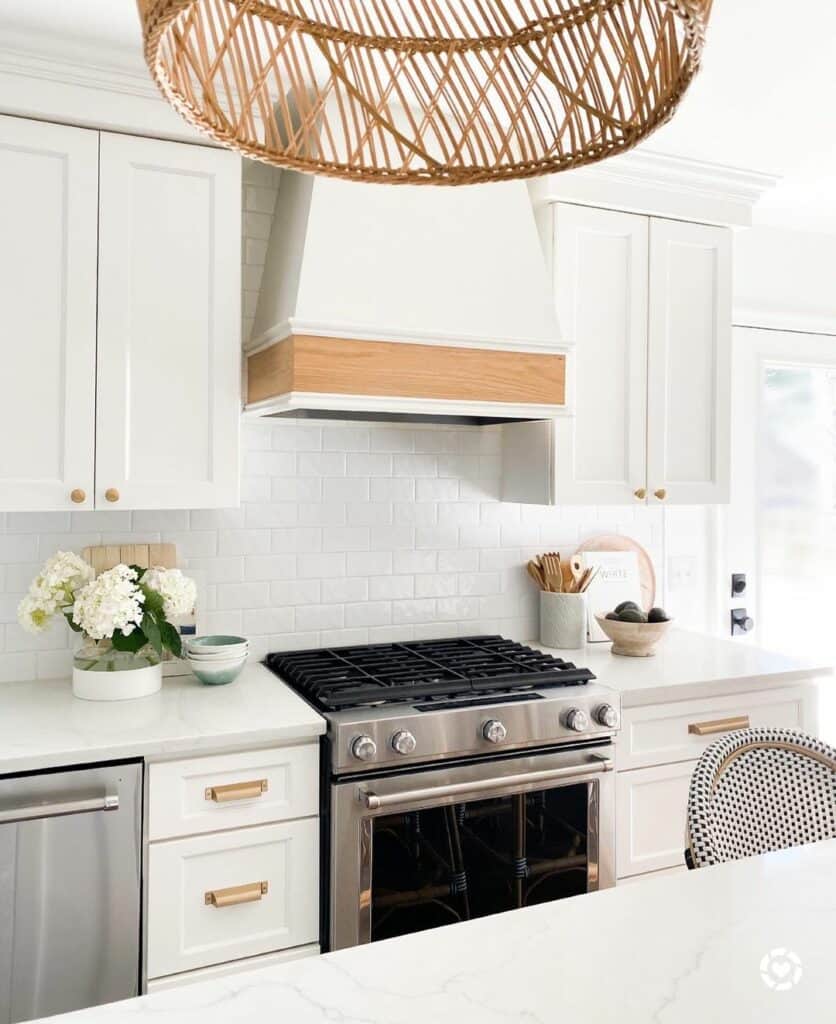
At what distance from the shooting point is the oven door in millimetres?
2094

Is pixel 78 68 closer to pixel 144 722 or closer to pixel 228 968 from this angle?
pixel 144 722

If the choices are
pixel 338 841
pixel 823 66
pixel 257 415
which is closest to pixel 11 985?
pixel 338 841

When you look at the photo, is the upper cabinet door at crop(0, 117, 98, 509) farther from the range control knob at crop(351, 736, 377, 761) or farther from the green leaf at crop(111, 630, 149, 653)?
the range control knob at crop(351, 736, 377, 761)

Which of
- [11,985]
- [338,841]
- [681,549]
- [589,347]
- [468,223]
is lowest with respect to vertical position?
[11,985]

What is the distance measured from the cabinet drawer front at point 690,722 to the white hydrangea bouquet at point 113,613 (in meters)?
1.28

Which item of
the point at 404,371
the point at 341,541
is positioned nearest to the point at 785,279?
the point at 404,371

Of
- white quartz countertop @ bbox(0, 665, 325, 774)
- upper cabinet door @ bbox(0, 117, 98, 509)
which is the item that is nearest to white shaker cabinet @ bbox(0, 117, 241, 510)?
upper cabinet door @ bbox(0, 117, 98, 509)

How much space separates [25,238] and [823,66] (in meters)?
2.05

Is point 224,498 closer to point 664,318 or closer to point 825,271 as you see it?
point 664,318

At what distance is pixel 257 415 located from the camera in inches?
97.1

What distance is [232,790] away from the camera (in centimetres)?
201

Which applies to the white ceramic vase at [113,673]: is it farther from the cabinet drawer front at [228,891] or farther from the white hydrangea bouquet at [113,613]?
A: the cabinet drawer front at [228,891]

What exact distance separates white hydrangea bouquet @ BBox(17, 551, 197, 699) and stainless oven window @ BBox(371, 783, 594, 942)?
73cm

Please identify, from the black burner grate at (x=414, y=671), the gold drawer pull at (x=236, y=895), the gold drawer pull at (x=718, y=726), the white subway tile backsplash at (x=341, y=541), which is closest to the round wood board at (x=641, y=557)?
the white subway tile backsplash at (x=341, y=541)
